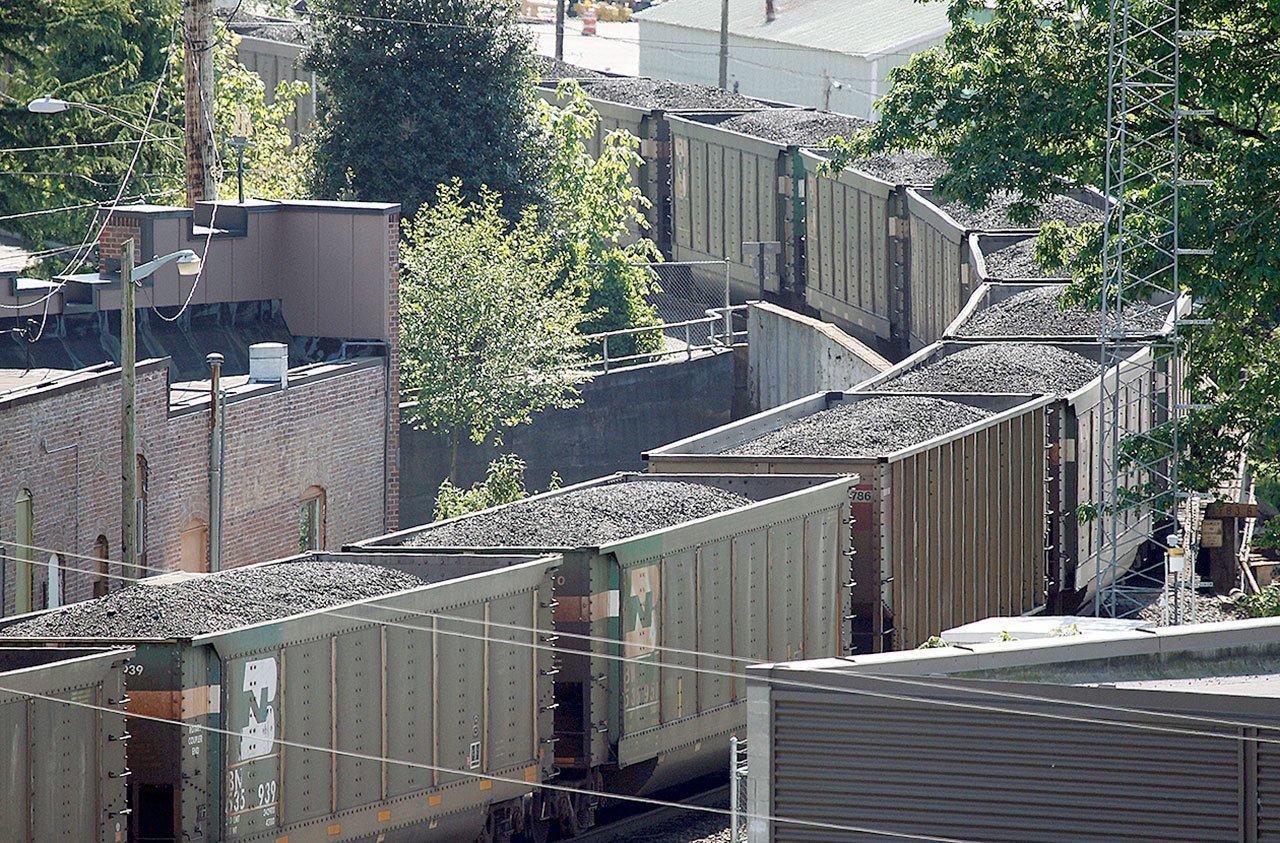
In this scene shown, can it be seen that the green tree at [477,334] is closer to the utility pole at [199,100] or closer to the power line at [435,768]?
the utility pole at [199,100]

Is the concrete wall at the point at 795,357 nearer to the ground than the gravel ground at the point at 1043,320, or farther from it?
nearer to the ground

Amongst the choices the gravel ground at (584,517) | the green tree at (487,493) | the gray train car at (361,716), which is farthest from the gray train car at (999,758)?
the green tree at (487,493)

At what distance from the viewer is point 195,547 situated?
93.9 ft

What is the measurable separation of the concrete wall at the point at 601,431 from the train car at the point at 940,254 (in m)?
4.20

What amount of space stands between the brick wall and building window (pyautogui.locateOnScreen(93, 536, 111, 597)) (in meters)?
0.09

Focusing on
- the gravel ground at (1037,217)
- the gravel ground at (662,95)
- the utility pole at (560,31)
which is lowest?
the gravel ground at (1037,217)

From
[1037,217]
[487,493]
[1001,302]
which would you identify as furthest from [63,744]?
[1037,217]

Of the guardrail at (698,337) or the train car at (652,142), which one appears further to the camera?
the train car at (652,142)

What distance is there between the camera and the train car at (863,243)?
141ft

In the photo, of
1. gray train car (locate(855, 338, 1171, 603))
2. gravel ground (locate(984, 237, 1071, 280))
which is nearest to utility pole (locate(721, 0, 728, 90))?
gravel ground (locate(984, 237, 1071, 280))

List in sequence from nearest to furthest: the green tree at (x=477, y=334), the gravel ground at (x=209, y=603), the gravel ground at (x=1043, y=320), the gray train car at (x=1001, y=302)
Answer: the gravel ground at (x=209, y=603)
the gray train car at (x=1001, y=302)
the gravel ground at (x=1043, y=320)
the green tree at (x=477, y=334)

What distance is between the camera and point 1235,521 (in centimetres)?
2962

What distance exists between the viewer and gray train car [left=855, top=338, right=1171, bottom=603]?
1051 inches

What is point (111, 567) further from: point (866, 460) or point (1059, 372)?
point (1059, 372)
